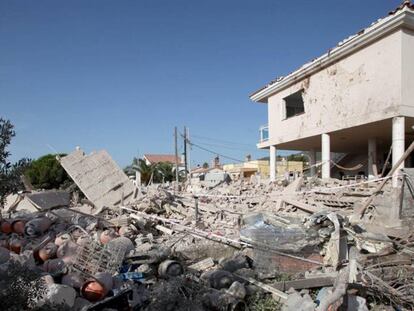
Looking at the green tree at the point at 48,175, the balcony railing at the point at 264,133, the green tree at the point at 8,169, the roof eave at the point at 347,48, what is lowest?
the green tree at the point at 48,175

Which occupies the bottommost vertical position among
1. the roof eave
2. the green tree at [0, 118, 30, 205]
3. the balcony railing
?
the green tree at [0, 118, 30, 205]

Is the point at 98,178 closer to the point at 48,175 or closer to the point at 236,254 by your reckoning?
the point at 236,254

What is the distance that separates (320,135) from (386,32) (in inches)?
188

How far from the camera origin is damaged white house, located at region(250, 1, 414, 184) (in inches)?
420

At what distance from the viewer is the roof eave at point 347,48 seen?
10258 mm

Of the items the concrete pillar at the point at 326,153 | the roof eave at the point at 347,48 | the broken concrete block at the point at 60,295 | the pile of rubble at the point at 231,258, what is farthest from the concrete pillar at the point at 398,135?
the broken concrete block at the point at 60,295

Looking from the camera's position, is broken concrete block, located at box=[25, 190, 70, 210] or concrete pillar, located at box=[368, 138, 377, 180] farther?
concrete pillar, located at box=[368, 138, 377, 180]

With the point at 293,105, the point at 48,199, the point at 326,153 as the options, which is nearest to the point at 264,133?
the point at 293,105

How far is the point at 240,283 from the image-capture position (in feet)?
15.7

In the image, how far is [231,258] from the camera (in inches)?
241

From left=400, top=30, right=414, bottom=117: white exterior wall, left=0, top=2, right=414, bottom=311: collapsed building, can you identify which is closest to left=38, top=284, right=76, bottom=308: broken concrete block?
left=0, top=2, right=414, bottom=311: collapsed building

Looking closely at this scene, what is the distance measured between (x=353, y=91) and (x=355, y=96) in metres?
0.21

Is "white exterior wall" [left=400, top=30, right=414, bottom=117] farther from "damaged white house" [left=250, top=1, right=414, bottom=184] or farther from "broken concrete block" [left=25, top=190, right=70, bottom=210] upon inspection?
"broken concrete block" [left=25, top=190, right=70, bottom=210]

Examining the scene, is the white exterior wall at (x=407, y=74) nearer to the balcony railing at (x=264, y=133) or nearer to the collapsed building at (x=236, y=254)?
the collapsed building at (x=236, y=254)
